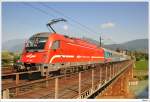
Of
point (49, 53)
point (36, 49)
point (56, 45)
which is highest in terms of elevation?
point (56, 45)

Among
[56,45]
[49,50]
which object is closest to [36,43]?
[49,50]

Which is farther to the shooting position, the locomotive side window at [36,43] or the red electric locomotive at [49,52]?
the locomotive side window at [36,43]

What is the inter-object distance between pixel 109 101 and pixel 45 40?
3.21 meters

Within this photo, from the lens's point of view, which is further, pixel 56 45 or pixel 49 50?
pixel 56 45

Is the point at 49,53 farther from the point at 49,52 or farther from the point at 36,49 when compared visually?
the point at 36,49

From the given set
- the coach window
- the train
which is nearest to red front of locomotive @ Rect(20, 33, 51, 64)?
the train

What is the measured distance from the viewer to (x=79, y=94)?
19.3ft

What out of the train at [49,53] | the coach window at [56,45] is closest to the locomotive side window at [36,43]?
the train at [49,53]

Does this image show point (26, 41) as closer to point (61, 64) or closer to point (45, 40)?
point (45, 40)

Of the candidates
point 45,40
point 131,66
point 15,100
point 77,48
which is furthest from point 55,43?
point 131,66

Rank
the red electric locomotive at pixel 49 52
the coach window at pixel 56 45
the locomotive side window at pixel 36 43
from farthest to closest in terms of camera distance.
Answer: the coach window at pixel 56 45, the locomotive side window at pixel 36 43, the red electric locomotive at pixel 49 52

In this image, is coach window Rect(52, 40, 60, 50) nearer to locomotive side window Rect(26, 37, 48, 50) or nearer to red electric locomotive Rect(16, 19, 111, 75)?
red electric locomotive Rect(16, 19, 111, 75)

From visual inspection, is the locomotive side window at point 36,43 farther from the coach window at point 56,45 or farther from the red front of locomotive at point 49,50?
the coach window at point 56,45

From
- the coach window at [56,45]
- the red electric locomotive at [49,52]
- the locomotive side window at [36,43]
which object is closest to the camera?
the red electric locomotive at [49,52]
